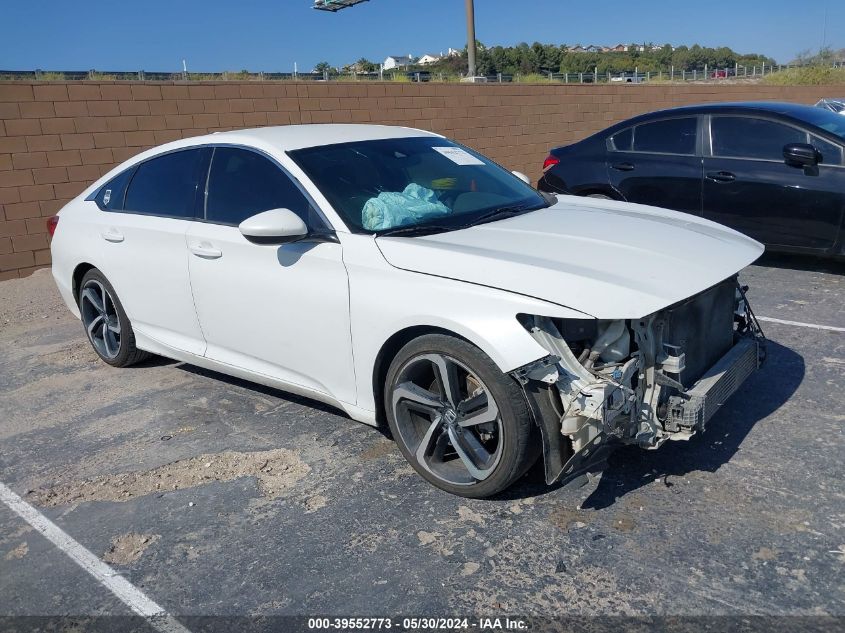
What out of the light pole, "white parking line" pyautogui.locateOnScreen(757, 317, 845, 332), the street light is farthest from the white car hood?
the street light

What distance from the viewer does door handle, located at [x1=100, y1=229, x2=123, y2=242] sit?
16.9 feet

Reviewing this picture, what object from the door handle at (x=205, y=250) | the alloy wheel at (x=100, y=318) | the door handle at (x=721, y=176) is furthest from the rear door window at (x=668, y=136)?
the alloy wheel at (x=100, y=318)

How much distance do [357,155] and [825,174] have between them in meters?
4.54

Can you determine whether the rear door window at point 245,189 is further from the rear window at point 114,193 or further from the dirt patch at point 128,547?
the dirt patch at point 128,547

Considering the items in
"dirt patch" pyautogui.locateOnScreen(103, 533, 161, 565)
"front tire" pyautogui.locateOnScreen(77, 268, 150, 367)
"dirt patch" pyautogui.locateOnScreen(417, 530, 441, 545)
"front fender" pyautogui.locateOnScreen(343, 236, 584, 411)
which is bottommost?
"dirt patch" pyautogui.locateOnScreen(103, 533, 161, 565)

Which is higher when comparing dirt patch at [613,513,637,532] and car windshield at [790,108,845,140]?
car windshield at [790,108,845,140]

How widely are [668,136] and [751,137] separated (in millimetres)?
817

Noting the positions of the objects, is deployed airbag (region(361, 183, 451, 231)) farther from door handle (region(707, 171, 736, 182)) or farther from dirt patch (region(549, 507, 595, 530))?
door handle (region(707, 171, 736, 182))

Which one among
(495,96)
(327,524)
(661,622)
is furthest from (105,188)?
(495,96)

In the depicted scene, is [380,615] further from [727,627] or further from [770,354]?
[770,354]

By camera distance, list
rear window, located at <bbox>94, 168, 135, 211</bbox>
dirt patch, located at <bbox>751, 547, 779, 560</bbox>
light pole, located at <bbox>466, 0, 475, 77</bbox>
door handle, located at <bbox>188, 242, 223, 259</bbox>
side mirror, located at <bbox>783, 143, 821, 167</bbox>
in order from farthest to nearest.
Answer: light pole, located at <bbox>466, 0, 475, 77</bbox>
side mirror, located at <bbox>783, 143, 821, 167</bbox>
rear window, located at <bbox>94, 168, 135, 211</bbox>
door handle, located at <bbox>188, 242, 223, 259</bbox>
dirt patch, located at <bbox>751, 547, 779, 560</bbox>

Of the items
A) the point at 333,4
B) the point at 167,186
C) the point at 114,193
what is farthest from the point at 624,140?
the point at 333,4

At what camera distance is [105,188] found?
556 centimetres

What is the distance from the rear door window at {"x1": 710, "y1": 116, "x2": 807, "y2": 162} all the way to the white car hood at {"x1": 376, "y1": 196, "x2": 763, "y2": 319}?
3.41 m
